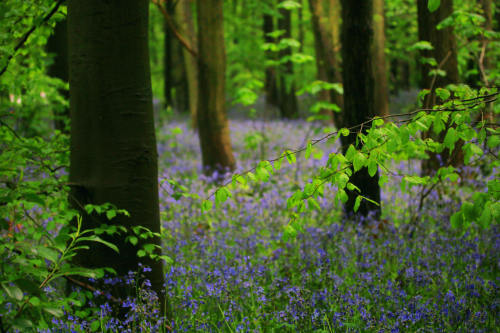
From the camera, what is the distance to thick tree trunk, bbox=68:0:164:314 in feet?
8.55

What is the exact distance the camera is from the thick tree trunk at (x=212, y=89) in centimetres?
811

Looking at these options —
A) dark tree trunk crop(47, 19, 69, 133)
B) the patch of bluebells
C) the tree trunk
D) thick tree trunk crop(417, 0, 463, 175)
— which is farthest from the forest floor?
the tree trunk

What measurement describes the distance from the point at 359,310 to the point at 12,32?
313 cm

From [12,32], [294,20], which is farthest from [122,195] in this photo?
[294,20]

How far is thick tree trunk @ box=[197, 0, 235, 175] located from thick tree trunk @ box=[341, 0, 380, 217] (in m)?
3.74

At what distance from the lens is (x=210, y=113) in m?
8.28

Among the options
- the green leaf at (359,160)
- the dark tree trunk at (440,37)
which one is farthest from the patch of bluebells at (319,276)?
the dark tree trunk at (440,37)

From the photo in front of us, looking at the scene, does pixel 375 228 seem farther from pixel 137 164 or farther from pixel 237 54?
pixel 237 54

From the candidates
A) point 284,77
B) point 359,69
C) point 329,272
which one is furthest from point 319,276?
point 284,77

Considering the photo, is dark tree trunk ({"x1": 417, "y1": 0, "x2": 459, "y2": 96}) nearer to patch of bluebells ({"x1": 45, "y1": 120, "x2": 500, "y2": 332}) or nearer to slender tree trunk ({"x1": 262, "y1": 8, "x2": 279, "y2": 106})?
patch of bluebells ({"x1": 45, "y1": 120, "x2": 500, "y2": 332})

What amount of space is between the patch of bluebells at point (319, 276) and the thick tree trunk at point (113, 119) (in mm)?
344

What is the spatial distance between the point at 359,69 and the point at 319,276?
247 centimetres

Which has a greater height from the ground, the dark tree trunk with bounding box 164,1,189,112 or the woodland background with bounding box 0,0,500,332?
the dark tree trunk with bounding box 164,1,189,112

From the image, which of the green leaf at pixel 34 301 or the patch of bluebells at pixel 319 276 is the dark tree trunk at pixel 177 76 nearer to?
the patch of bluebells at pixel 319 276
